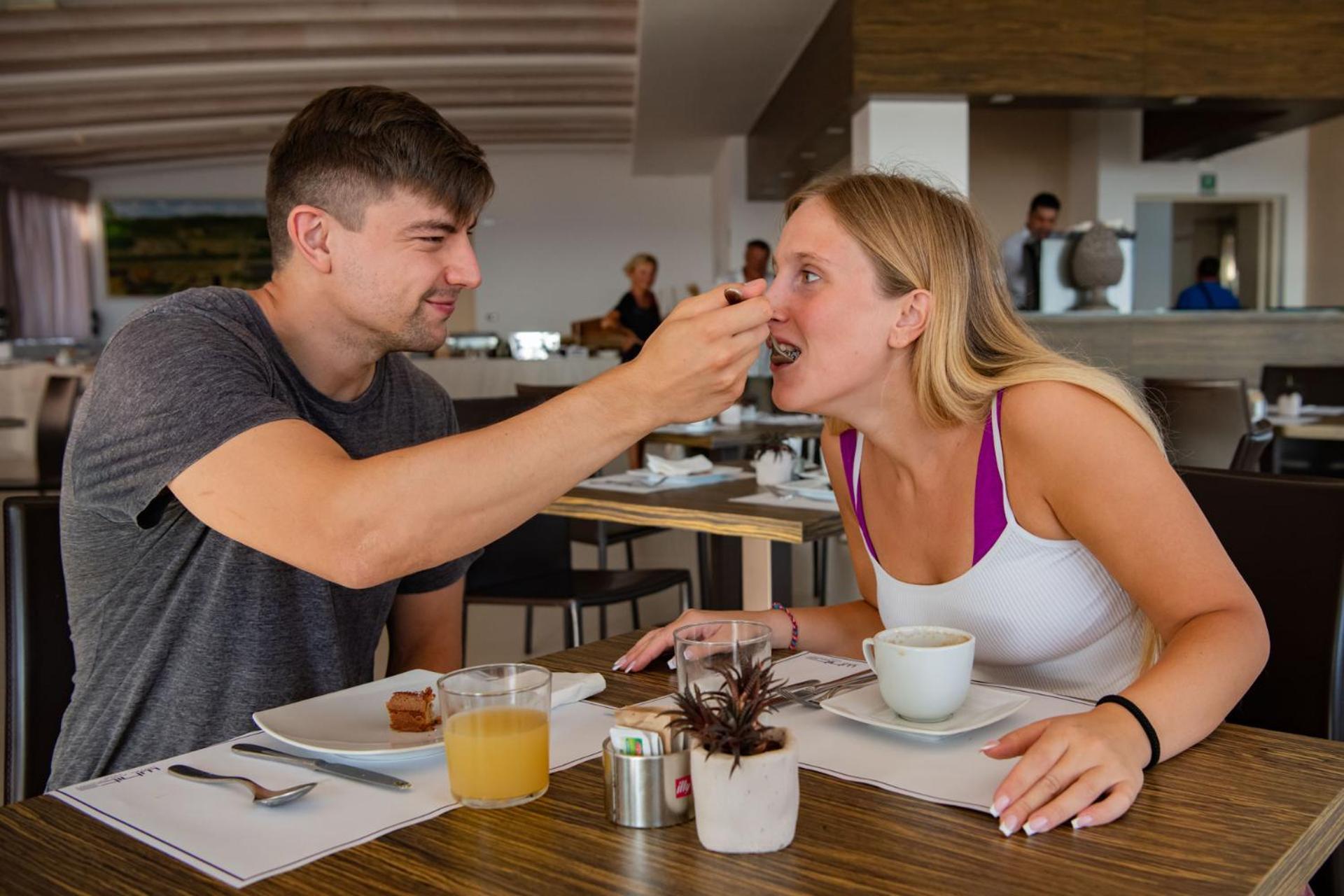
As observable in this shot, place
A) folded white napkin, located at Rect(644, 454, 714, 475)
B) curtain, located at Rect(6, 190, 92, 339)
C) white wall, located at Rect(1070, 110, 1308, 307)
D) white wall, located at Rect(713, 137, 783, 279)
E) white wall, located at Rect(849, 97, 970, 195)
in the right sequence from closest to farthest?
folded white napkin, located at Rect(644, 454, 714, 475), white wall, located at Rect(849, 97, 970, 195), white wall, located at Rect(1070, 110, 1308, 307), white wall, located at Rect(713, 137, 783, 279), curtain, located at Rect(6, 190, 92, 339)

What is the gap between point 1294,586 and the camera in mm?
1359

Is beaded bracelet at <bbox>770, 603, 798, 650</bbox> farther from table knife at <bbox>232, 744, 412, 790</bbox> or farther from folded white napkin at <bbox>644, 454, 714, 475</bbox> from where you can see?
folded white napkin at <bbox>644, 454, 714, 475</bbox>

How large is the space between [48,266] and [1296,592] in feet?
52.0

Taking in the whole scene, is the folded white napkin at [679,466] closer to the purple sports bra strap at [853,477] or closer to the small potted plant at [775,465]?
the small potted plant at [775,465]

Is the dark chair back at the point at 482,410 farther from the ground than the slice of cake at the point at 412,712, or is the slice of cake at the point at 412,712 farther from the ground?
the dark chair back at the point at 482,410

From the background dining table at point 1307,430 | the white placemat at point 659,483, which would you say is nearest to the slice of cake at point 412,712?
the white placemat at point 659,483

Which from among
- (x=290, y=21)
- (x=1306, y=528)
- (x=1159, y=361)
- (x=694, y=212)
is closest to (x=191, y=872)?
(x=1306, y=528)

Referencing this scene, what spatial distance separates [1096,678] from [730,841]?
0.77 m

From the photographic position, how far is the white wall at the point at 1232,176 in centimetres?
980

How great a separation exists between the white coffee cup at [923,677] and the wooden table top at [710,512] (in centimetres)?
114

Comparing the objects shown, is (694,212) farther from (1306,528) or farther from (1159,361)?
(1306,528)

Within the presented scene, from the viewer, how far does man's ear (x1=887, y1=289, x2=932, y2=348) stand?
1468 mm

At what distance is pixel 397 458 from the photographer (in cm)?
100

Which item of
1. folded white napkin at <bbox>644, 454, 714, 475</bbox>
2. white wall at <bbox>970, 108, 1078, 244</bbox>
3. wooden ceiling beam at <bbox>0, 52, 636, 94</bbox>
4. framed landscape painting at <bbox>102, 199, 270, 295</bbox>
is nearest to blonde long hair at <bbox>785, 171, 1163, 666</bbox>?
folded white napkin at <bbox>644, 454, 714, 475</bbox>
